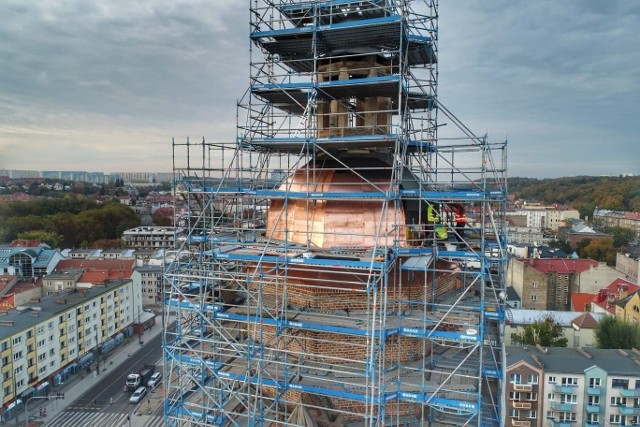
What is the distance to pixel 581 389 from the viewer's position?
103 feet

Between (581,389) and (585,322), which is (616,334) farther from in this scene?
(581,389)

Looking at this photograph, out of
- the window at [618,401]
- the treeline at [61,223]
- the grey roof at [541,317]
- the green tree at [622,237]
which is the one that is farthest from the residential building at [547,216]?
the window at [618,401]

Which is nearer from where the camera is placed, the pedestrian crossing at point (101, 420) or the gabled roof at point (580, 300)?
the pedestrian crossing at point (101, 420)

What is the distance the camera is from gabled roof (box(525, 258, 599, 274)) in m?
57.6

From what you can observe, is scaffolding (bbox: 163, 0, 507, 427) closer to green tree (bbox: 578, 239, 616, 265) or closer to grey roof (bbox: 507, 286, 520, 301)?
grey roof (bbox: 507, 286, 520, 301)

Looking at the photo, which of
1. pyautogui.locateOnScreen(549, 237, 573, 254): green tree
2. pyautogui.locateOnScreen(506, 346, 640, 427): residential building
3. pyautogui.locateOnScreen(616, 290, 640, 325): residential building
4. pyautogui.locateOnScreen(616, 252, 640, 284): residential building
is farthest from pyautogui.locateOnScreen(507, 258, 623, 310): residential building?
pyautogui.locateOnScreen(549, 237, 573, 254): green tree

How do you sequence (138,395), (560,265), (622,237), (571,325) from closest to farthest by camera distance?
(138,395) → (571,325) → (560,265) → (622,237)

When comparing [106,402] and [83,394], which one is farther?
[83,394]

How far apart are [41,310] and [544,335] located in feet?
142

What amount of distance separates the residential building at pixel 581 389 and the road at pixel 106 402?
27.4m

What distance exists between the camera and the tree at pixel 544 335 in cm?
4016

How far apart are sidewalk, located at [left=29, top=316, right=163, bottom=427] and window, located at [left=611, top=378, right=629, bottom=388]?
3251 centimetres

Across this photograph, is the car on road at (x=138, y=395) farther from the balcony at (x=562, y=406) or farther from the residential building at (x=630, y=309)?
the residential building at (x=630, y=309)

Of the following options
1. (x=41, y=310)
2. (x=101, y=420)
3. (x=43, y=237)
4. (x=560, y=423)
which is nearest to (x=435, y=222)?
(x=560, y=423)
